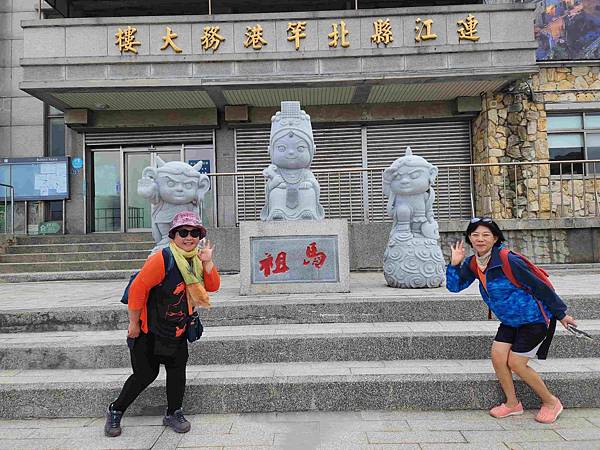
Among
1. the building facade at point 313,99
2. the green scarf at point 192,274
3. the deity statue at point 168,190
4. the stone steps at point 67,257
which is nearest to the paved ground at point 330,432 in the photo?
the green scarf at point 192,274

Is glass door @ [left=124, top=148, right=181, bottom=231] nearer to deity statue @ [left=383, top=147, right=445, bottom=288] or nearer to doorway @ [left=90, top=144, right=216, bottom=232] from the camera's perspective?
doorway @ [left=90, top=144, right=216, bottom=232]

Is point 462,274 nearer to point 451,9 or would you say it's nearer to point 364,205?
point 364,205

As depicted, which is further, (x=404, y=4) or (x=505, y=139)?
(x=404, y=4)

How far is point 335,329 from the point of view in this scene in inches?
168

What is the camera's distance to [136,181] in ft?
39.0

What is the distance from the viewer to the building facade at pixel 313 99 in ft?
32.3

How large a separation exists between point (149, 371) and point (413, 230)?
398 cm

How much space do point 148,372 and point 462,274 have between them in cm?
222

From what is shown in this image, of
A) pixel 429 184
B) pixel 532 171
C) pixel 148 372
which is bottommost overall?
pixel 148 372

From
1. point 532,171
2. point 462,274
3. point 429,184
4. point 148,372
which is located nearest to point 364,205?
point 429,184

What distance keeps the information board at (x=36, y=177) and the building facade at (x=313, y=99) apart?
0.20m

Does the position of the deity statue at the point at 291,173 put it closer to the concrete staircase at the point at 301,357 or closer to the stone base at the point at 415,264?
the stone base at the point at 415,264

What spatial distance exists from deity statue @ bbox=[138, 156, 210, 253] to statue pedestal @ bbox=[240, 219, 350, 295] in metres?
1.20

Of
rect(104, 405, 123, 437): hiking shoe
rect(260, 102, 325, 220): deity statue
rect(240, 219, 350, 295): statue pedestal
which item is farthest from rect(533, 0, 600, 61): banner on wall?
rect(104, 405, 123, 437): hiking shoe
